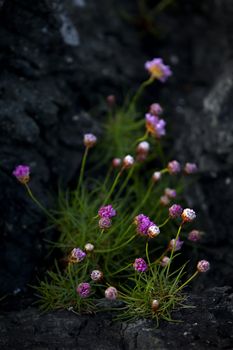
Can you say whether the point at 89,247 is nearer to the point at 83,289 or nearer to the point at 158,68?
the point at 83,289

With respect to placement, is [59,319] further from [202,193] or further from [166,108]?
[166,108]

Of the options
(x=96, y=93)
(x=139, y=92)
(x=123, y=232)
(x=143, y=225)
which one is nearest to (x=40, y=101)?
(x=96, y=93)

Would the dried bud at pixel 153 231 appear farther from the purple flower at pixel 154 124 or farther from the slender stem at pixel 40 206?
the purple flower at pixel 154 124

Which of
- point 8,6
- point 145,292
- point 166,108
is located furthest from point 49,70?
point 145,292

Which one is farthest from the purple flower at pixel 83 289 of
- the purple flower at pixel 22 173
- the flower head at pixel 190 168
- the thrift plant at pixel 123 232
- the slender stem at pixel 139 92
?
the slender stem at pixel 139 92

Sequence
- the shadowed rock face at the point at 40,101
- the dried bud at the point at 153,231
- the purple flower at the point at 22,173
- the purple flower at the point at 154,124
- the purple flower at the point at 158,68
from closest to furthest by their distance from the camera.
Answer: the dried bud at the point at 153,231 < the purple flower at the point at 22,173 < the shadowed rock face at the point at 40,101 < the purple flower at the point at 154,124 < the purple flower at the point at 158,68
